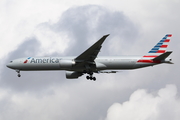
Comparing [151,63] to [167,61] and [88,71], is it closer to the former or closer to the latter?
[167,61]

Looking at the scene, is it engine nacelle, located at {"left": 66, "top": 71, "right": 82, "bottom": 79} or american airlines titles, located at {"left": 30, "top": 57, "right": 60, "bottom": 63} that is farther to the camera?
engine nacelle, located at {"left": 66, "top": 71, "right": 82, "bottom": 79}

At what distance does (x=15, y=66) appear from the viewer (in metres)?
55.8

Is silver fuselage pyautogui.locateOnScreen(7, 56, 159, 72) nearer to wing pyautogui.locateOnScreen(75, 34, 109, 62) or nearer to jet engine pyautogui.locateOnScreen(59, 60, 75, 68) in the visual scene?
jet engine pyautogui.locateOnScreen(59, 60, 75, 68)

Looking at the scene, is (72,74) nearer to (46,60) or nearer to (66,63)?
(46,60)

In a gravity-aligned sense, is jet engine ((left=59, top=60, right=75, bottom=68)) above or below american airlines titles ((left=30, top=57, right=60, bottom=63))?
below

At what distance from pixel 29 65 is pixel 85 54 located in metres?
8.59

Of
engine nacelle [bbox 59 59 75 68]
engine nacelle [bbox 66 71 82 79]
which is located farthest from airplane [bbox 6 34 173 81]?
engine nacelle [bbox 66 71 82 79]

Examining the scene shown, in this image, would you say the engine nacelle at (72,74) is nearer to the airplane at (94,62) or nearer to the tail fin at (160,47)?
the airplane at (94,62)

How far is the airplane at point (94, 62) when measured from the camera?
5228 cm

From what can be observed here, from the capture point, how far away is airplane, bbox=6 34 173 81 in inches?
2058

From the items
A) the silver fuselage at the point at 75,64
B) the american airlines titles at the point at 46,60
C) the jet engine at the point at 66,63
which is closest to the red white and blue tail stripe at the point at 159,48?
the silver fuselage at the point at 75,64

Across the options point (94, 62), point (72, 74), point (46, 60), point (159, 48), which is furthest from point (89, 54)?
point (159, 48)

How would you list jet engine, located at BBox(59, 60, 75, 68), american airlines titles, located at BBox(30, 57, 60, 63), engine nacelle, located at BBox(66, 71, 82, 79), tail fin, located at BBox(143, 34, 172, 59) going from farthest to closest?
engine nacelle, located at BBox(66, 71, 82, 79) → tail fin, located at BBox(143, 34, 172, 59) → american airlines titles, located at BBox(30, 57, 60, 63) → jet engine, located at BBox(59, 60, 75, 68)

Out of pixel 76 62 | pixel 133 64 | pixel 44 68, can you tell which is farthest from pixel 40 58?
pixel 133 64
